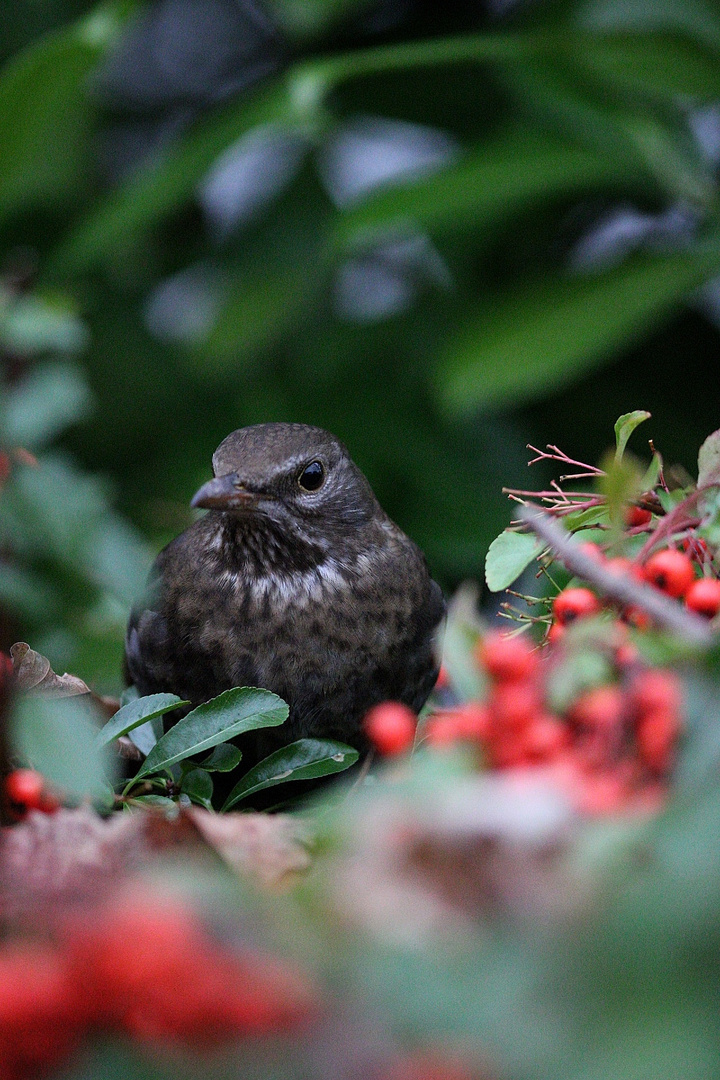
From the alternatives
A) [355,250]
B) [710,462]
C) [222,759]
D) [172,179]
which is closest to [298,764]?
[222,759]

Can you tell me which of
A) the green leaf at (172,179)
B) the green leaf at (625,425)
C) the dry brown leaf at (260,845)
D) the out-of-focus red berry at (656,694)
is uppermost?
the green leaf at (172,179)

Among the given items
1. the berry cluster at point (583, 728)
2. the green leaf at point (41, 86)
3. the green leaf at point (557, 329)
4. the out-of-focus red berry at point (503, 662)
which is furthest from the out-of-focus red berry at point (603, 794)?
the green leaf at point (41, 86)

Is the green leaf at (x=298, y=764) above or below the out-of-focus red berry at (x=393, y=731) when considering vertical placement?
below

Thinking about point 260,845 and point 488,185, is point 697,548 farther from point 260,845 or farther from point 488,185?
point 488,185

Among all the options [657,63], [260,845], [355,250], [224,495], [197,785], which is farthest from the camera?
[355,250]

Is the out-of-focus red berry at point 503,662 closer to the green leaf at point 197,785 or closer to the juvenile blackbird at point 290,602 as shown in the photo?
the green leaf at point 197,785

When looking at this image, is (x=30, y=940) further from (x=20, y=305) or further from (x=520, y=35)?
(x=520, y=35)

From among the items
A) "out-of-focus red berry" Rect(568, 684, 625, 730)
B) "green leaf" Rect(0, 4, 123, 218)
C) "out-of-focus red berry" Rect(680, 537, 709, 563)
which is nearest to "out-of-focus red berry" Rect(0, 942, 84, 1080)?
"out-of-focus red berry" Rect(568, 684, 625, 730)

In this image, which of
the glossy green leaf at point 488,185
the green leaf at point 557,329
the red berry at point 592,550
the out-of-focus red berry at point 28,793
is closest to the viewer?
the out-of-focus red berry at point 28,793
